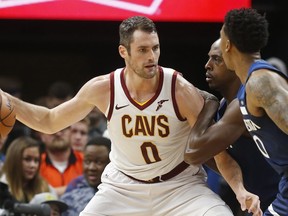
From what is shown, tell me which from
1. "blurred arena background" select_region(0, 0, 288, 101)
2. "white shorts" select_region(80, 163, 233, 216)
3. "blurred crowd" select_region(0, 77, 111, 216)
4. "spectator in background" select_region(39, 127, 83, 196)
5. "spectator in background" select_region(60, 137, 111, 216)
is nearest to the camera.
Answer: "white shorts" select_region(80, 163, 233, 216)

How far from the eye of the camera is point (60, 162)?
7648 mm

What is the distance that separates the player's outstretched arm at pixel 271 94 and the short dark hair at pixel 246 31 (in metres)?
0.30

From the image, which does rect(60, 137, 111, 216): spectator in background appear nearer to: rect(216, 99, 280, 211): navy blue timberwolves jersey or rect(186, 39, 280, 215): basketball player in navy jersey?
rect(186, 39, 280, 215): basketball player in navy jersey

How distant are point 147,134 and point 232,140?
0.65 metres

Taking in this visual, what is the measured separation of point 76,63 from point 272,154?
6.81 meters

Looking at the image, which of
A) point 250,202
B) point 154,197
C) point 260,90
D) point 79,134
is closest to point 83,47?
point 79,134

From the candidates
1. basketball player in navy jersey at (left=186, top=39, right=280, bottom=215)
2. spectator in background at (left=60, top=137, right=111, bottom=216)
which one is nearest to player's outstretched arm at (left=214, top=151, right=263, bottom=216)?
basketball player in navy jersey at (left=186, top=39, right=280, bottom=215)

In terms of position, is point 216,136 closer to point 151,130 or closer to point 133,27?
point 151,130

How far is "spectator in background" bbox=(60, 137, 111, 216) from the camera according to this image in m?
6.89

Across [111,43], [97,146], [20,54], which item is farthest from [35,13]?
[20,54]

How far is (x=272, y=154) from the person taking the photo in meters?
4.52

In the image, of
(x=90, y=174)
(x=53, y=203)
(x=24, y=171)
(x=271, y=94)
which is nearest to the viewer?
(x=271, y=94)

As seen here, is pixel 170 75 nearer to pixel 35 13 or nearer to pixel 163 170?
pixel 163 170

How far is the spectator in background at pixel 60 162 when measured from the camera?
7.53m
